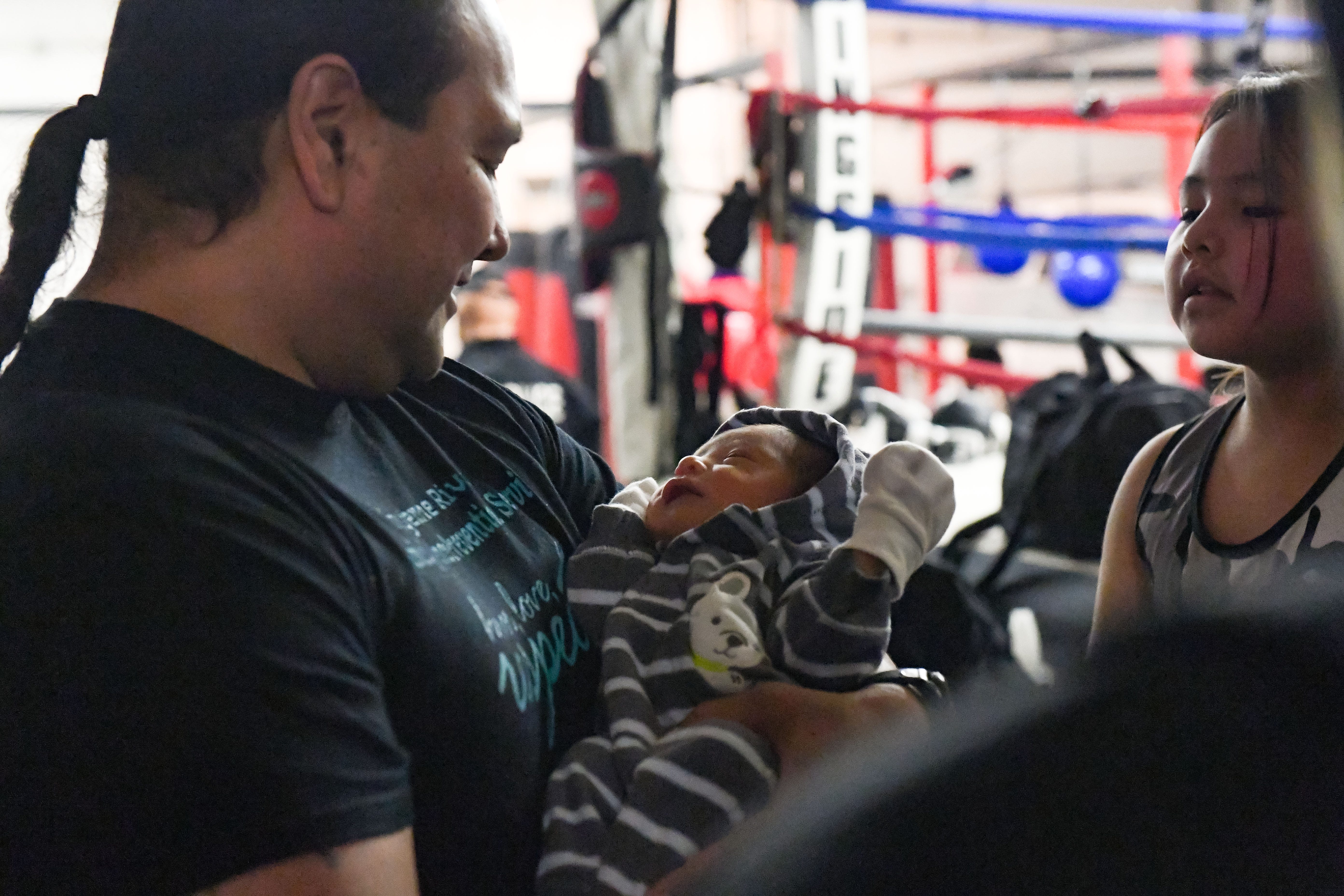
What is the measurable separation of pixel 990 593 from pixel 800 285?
847 mm

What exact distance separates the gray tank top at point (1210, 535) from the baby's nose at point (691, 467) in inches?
14.7

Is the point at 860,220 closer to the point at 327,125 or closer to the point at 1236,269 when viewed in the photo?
the point at 1236,269

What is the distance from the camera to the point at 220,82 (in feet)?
2.04

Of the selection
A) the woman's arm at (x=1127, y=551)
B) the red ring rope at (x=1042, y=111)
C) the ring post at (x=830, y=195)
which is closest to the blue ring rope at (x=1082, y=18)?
the ring post at (x=830, y=195)

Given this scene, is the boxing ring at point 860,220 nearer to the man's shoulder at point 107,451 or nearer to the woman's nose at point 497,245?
the woman's nose at point 497,245

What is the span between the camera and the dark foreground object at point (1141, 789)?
0.35 m

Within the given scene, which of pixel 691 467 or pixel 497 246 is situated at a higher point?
pixel 497 246

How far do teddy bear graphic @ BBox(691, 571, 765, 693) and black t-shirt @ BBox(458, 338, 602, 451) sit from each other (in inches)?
82.6

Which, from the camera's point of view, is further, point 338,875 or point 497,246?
point 497,246

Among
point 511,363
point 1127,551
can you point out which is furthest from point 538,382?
point 1127,551

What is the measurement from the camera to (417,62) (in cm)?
65

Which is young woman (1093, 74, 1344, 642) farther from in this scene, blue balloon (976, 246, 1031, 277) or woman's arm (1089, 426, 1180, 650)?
blue balloon (976, 246, 1031, 277)

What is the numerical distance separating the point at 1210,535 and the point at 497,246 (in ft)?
2.25

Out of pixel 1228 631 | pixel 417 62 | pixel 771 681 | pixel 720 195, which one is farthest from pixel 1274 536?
pixel 720 195
